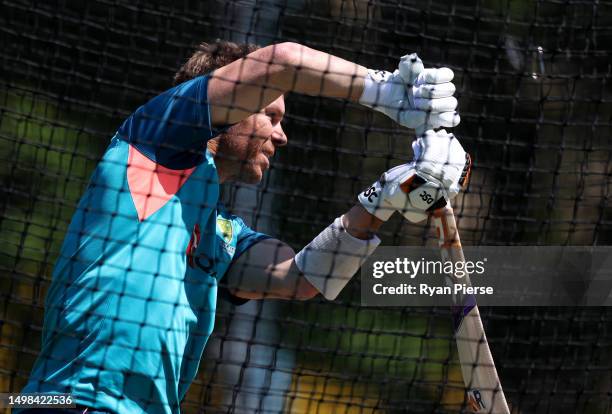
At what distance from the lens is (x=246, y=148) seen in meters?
2.63

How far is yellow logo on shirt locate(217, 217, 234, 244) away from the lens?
274cm

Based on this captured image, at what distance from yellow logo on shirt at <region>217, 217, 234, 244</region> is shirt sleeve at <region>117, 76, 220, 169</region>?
33 centimetres

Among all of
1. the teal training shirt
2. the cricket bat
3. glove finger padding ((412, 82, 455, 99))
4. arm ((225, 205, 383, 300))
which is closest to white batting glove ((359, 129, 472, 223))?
glove finger padding ((412, 82, 455, 99))

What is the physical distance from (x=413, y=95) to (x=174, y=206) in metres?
0.62

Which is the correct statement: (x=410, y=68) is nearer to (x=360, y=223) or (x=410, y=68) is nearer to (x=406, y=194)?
(x=406, y=194)

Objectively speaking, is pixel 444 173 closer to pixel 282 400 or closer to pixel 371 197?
pixel 371 197

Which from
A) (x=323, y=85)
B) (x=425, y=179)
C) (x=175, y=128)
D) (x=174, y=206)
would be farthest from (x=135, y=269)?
(x=425, y=179)

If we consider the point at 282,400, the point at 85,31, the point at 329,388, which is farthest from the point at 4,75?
the point at 329,388

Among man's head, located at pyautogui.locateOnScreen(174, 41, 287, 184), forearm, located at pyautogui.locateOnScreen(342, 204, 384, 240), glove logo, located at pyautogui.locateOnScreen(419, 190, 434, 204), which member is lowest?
forearm, located at pyautogui.locateOnScreen(342, 204, 384, 240)

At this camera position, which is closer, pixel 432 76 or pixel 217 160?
pixel 432 76

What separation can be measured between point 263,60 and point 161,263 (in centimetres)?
51

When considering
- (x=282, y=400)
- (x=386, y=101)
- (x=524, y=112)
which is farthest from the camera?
(x=524, y=112)

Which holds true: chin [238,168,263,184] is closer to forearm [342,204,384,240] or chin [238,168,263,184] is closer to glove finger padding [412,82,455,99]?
forearm [342,204,384,240]

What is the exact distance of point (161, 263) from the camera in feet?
7.86
